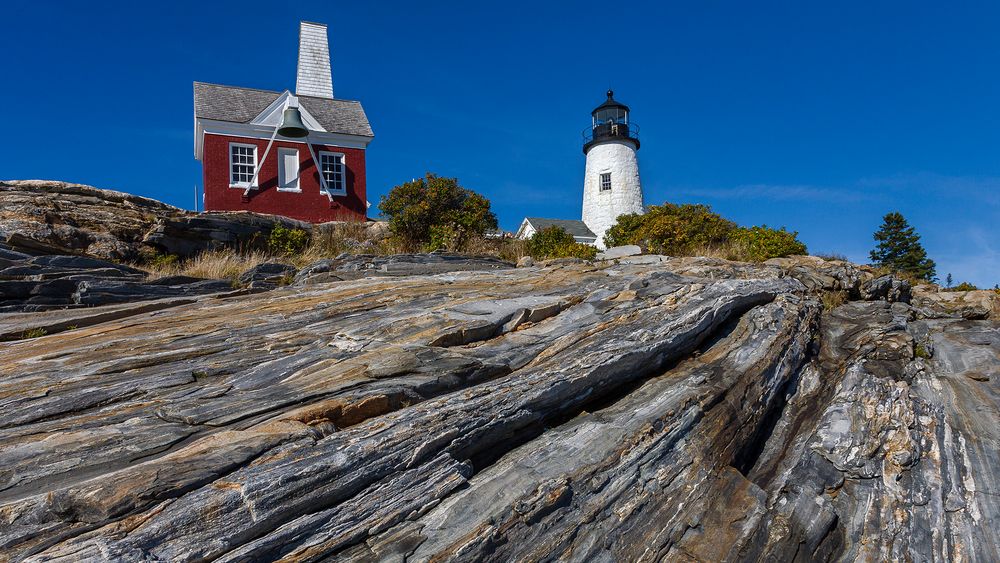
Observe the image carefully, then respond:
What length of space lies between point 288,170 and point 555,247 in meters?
13.8

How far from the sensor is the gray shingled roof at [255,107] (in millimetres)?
25266

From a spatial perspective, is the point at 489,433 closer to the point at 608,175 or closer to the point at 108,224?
the point at 108,224

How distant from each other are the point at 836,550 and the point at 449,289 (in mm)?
6630

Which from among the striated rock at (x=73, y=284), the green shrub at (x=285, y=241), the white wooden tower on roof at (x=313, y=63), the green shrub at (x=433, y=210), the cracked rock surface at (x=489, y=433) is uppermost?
the white wooden tower on roof at (x=313, y=63)

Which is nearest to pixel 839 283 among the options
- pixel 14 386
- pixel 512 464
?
pixel 512 464

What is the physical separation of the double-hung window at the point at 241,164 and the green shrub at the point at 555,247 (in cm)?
1325

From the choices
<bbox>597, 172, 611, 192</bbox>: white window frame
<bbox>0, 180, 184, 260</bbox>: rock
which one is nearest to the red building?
<bbox>0, 180, 184, 260</bbox>: rock

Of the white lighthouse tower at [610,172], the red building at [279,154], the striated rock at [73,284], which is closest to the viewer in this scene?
the striated rock at [73,284]

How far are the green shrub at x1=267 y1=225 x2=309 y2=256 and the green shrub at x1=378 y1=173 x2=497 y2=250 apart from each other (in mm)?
3021

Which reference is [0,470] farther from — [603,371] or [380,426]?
[603,371]

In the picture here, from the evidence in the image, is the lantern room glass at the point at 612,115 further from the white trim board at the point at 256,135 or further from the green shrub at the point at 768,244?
the green shrub at the point at 768,244

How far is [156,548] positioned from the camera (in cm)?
436

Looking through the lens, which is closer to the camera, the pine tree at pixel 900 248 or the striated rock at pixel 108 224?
the striated rock at pixel 108 224

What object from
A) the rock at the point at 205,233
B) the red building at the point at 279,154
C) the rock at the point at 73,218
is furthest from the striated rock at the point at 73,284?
the red building at the point at 279,154
